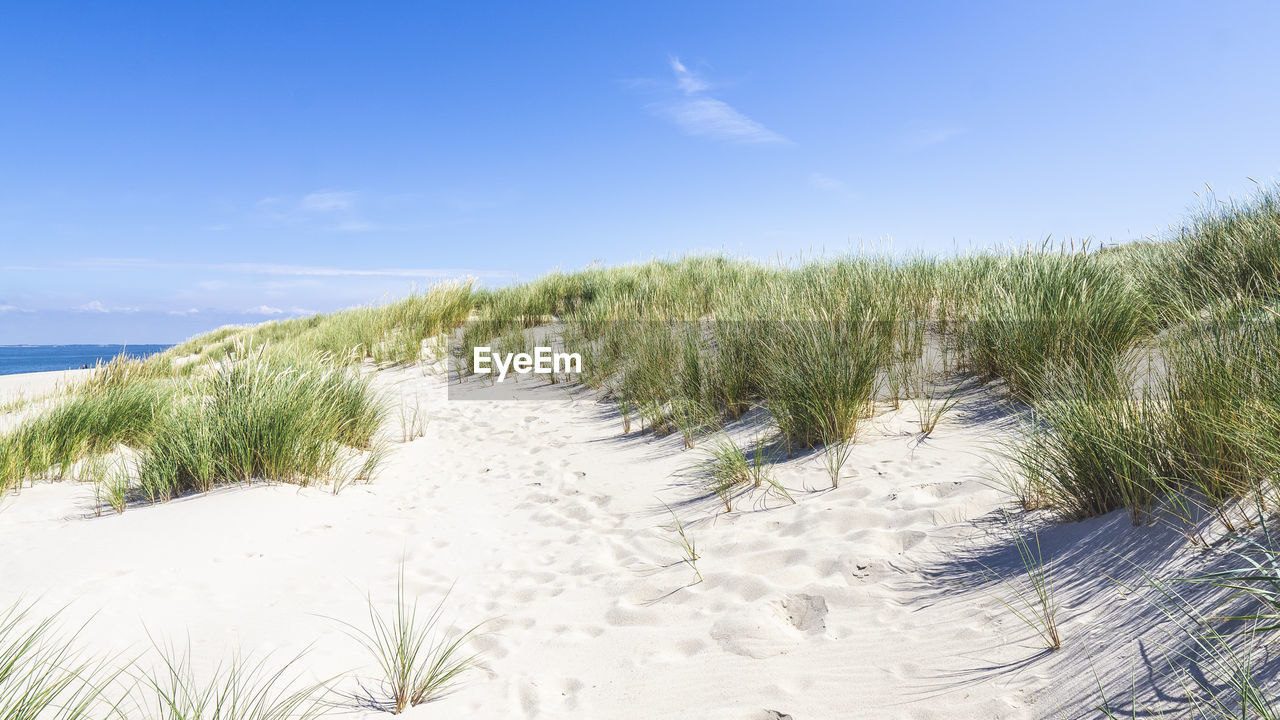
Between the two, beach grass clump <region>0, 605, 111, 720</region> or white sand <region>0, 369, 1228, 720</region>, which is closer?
beach grass clump <region>0, 605, 111, 720</region>

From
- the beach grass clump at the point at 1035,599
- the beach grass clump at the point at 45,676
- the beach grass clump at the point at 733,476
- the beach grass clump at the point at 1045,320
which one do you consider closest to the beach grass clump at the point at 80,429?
the beach grass clump at the point at 45,676

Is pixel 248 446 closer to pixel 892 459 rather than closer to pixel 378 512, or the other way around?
pixel 378 512

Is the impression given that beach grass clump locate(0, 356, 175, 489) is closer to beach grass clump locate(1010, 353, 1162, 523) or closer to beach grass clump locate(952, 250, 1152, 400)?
beach grass clump locate(1010, 353, 1162, 523)

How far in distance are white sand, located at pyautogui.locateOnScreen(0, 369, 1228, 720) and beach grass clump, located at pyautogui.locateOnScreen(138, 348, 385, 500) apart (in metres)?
0.28

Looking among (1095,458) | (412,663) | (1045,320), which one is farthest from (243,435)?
(1045,320)

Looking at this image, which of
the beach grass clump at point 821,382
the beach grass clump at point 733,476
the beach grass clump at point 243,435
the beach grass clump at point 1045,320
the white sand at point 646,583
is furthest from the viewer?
the beach grass clump at point 1045,320

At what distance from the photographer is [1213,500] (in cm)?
206

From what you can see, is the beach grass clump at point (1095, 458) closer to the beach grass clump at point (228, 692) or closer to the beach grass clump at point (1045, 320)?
the beach grass clump at point (1045, 320)

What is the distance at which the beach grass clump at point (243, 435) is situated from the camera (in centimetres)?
413

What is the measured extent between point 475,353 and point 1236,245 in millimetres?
9518
